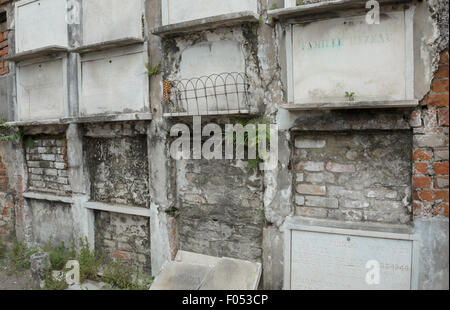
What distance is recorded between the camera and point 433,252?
2551 millimetres

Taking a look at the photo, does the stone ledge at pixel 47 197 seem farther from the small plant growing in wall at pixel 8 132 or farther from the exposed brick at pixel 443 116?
the exposed brick at pixel 443 116

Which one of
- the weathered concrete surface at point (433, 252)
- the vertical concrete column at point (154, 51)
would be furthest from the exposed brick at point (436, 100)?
the vertical concrete column at point (154, 51)

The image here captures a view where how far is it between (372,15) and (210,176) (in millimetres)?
2049

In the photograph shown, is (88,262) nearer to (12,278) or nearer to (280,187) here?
(12,278)

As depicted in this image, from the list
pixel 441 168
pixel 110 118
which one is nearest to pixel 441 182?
pixel 441 168

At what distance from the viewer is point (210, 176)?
3428 millimetres

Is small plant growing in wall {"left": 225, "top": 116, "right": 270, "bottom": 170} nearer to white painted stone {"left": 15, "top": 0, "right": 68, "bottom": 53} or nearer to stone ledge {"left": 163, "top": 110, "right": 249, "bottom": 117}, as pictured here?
stone ledge {"left": 163, "top": 110, "right": 249, "bottom": 117}

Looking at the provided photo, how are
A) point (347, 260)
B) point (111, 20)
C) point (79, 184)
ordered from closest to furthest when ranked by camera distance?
point (347, 260) < point (111, 20) < point (79, 184)

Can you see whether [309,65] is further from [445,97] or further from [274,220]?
[274,220]

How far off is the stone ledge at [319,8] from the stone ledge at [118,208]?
2.42 metres

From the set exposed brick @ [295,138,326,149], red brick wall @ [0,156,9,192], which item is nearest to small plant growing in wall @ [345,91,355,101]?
exposed brick @ [295,138,326,149]

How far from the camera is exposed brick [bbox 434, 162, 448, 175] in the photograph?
249cm

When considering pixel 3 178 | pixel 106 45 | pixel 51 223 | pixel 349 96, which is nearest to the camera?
pixel 349 96

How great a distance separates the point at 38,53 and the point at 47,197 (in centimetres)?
187
